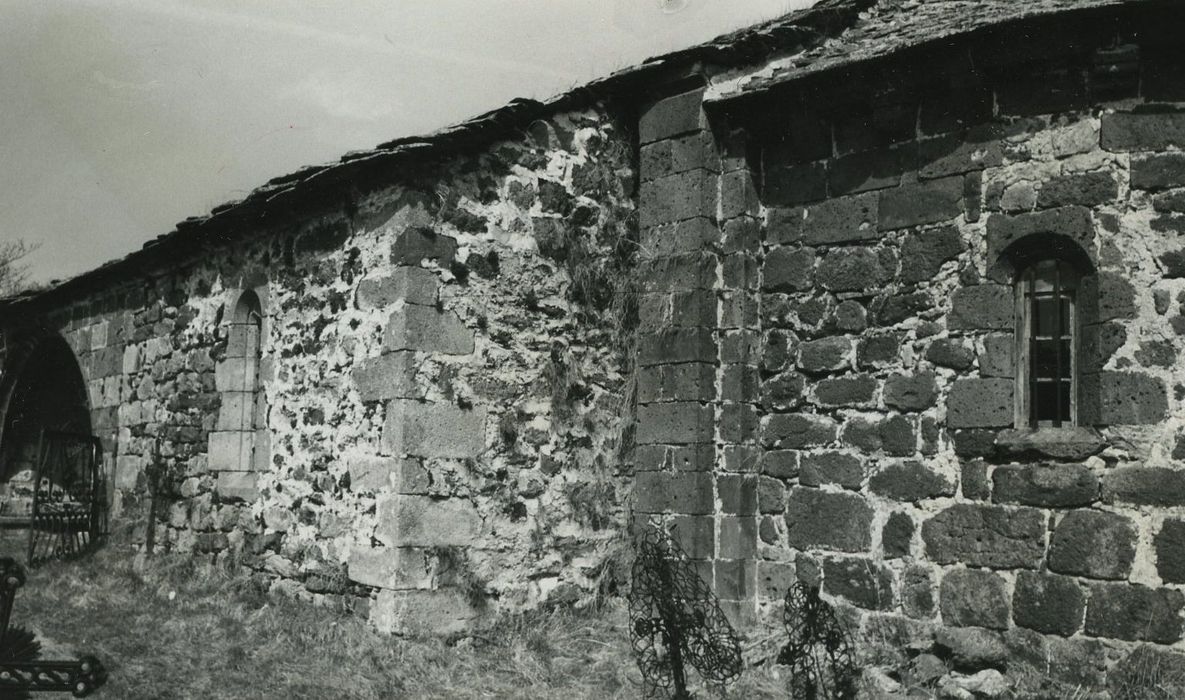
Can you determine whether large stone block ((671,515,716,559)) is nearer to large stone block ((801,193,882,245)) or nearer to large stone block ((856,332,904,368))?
large stone block ((856,332,904,368))

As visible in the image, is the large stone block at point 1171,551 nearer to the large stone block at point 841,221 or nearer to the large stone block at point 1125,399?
the large stone block at point 1125,399

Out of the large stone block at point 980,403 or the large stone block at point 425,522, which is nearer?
the large stone block at point 980,403

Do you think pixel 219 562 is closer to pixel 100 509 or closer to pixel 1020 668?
pixel 100 509

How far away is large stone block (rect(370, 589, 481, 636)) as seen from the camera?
695 cm

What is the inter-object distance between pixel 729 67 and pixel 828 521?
332 cm

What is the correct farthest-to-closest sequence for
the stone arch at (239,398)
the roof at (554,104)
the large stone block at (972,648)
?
the stone arch at (239,398) < the roof at (554,104) < the large stone block at (972,648)

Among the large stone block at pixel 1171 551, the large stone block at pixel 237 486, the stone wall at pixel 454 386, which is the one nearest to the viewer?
the large stone block at pixel 1171 551

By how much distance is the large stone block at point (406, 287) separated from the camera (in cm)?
716

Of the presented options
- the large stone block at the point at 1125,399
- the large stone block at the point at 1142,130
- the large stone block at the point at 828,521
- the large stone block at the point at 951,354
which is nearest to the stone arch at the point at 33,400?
the large stone block at the point at 828,521

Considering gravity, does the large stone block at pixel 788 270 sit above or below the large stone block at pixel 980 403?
above

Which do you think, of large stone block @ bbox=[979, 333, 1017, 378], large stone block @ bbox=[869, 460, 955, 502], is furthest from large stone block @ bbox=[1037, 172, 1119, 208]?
large stone block @ bbox=[869, 460, 955, 502]

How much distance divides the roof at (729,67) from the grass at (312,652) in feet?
10.4

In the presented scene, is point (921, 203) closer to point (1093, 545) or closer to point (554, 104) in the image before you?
point (1093, 545)

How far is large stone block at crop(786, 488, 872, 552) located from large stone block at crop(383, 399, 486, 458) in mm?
2255
